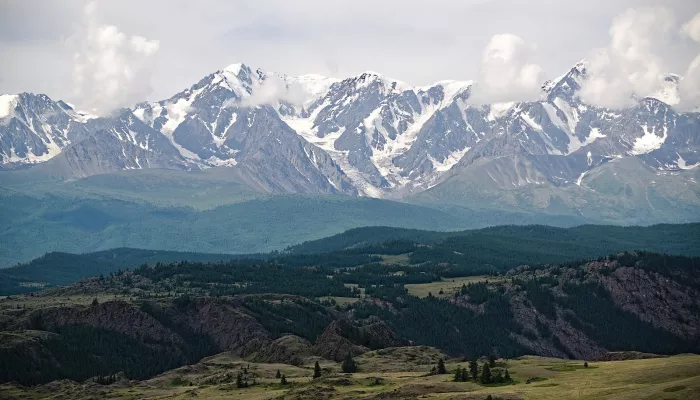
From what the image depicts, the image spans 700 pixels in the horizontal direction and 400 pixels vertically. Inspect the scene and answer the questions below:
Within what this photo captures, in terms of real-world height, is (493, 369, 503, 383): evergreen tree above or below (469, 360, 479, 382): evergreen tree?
below

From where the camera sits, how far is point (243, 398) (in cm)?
19300

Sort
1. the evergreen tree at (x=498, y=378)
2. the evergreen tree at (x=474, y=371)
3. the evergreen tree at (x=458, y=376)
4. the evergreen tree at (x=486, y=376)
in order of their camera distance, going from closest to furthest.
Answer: the evergreen tree at (x=486, y=376) → the evergreen tree at (x=498, y=378) → the evergreen tree at (x=458, y=376) → the evergreen tree at (x=474, y=371)

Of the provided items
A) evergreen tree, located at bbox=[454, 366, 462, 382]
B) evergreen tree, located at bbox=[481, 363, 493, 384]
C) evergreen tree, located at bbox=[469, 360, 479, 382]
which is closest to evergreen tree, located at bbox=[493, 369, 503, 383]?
evergreen tree, located at bbox=[481, 363, 493, 384]

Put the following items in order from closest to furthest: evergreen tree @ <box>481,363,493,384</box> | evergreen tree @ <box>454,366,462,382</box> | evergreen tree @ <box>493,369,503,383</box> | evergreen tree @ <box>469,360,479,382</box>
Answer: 1. evergreen tree @ <box>481,363,493,384</box>
2. evergreen tree @ <box>493,369,503,383</box>
3. evergreen tree @ <box>454,366,462,382</box>
4. evergreen tree @ <box>469,360,479,382</box>

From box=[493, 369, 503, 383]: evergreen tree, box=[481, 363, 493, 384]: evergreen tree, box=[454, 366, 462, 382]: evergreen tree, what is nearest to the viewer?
box=[481, 363, 493, 384]: evergreen tree

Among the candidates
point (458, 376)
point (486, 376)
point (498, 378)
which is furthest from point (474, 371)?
point (498, 378)

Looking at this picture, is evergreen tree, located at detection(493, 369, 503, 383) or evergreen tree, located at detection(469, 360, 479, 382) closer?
evergreen tree, located at detection(493, 369, 503, 383)

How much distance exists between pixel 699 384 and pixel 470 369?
56534 millimetres

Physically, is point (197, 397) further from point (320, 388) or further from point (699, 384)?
point (699, 384)

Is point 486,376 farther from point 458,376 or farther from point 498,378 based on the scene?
point 458,376

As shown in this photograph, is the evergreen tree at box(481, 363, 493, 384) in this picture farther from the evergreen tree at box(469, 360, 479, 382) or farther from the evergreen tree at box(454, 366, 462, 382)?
the evergreen tree at box(454, 366, 462, 382)

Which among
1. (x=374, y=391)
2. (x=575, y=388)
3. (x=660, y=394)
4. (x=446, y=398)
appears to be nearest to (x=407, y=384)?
(x=374, y=391)

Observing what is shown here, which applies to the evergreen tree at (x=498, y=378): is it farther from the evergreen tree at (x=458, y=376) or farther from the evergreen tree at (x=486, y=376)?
the evergreen tree at (x=458, y=376)

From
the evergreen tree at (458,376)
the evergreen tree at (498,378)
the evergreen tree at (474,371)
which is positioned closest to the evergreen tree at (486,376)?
the evergreen tree at (498,378)
